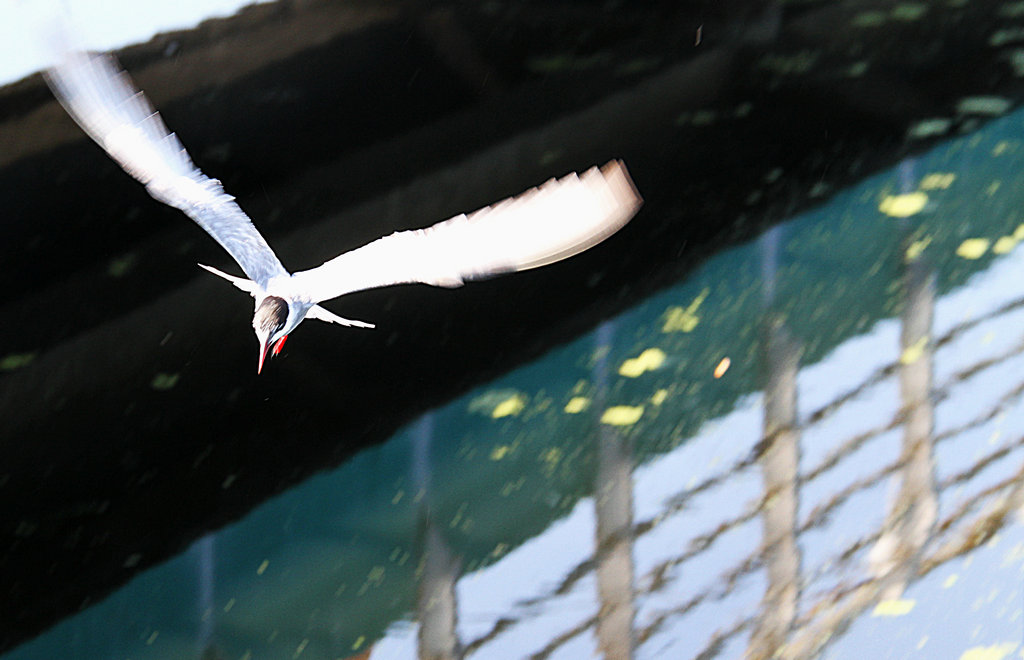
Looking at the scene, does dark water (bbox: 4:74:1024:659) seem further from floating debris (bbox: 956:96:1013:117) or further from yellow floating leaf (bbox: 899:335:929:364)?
floating debris (bbox: 956:96:1013:117)

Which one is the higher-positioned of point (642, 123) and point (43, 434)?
point (642, 123)

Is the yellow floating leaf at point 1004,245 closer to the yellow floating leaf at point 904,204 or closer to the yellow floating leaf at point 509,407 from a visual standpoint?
the yellow floating leaf at point 904,204

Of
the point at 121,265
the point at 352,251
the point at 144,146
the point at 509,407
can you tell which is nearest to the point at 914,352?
the point at 509,407

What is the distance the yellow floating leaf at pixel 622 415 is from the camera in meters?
1.77

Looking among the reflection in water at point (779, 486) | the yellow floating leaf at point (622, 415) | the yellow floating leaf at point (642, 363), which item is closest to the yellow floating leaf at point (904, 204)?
the reflection in water at point (779, 486)

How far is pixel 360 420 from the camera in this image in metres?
1.81

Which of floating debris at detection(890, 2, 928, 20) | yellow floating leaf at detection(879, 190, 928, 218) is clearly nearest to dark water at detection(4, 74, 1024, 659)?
yellow floating leaf at detection(879, 190, 928, 218)

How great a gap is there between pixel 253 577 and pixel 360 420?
1.09 feet

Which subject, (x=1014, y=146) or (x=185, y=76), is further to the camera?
→ (x=185, y=76)

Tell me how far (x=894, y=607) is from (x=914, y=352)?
0.51m

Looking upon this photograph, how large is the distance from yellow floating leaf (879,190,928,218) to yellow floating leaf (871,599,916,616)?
2.90 ft

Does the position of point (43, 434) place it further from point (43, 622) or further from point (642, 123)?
point (642, 123)

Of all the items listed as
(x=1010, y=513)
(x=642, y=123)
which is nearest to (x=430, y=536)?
(x=1010, y=513)

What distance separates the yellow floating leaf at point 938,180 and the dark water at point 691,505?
187mm
